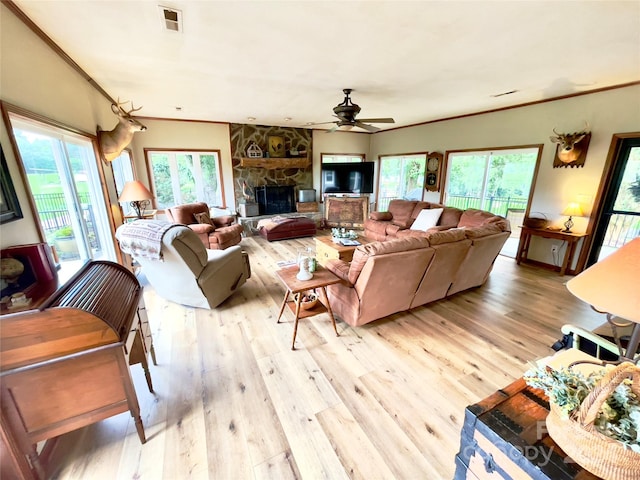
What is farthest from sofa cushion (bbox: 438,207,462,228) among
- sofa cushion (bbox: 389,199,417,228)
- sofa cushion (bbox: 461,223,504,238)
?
sofa cushion (bbox: 461,223,504,238)

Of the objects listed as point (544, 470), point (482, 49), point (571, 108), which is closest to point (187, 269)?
point (544, 470)

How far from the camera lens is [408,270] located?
2.42 metres

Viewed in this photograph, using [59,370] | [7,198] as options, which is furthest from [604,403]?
[7,198]

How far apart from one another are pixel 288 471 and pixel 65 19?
3354mm

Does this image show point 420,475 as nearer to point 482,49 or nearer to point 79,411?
point 79,411

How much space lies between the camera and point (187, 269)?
2584 mm

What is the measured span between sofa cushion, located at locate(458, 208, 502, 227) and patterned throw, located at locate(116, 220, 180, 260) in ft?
14.2

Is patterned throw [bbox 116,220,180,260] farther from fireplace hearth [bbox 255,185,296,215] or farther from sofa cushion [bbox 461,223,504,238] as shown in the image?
fireplace hearth [bbox 255,185,296,215]

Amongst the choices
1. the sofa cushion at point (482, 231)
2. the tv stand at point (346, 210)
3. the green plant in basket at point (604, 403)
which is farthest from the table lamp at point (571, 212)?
the green plant in basket at point (604, 403)

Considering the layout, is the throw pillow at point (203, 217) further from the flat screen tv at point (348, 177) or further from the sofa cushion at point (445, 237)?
the sofa cushion at point (445, 237)

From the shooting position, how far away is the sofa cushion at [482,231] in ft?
9.12

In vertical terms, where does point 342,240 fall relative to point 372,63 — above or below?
below

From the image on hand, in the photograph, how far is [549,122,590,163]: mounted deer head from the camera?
3734mm

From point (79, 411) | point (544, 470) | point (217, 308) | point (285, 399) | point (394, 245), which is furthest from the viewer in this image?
point (217, 308)
